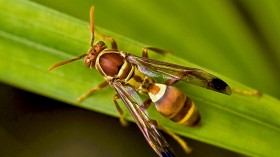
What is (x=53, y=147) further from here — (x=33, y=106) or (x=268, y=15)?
(x=268, y=15)

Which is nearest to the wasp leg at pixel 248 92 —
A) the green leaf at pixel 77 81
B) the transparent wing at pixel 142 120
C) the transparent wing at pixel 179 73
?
the green leaf at pixel 77 81

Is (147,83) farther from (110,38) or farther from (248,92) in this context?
(248,92)

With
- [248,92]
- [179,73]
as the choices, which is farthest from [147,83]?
[248,92]

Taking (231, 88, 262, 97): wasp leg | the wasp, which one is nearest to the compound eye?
the wasp

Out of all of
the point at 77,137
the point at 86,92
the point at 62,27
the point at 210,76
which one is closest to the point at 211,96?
the point at 210,76

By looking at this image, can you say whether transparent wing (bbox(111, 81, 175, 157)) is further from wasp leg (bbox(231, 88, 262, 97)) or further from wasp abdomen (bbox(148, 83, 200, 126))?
wasp leg (bbox(231, 88, 262, 97))

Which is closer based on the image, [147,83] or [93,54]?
[93,54]
